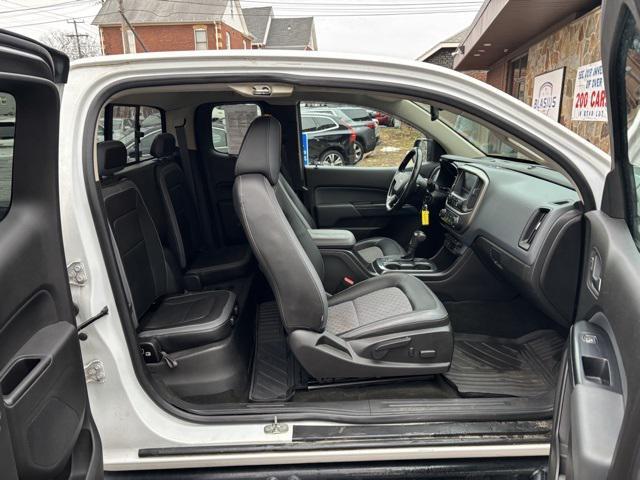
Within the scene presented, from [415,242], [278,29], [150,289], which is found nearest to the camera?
[150,289]

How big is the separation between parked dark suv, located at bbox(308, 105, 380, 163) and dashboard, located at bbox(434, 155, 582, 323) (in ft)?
18.7

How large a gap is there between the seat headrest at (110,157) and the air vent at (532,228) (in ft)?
5.77

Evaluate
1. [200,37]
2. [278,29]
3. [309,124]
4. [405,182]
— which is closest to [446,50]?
[309,124]

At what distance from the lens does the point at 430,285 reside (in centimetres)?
256

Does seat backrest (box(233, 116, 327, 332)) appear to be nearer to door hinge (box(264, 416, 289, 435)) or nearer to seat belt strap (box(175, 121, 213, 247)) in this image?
door hinge (box(264, 416, 289, 435))

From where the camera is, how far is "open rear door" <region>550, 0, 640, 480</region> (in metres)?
0.80

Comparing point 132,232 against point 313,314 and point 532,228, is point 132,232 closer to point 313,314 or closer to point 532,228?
point 313,314

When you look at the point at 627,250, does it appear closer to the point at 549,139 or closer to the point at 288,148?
the point at 549,139

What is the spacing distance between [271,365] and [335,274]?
2.27 ft

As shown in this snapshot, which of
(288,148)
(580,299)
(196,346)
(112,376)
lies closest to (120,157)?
(196,346)

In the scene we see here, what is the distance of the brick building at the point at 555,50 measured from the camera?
6211 mm

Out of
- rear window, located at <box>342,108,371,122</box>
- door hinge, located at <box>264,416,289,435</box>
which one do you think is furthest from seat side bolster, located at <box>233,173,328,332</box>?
rear window, located at <box>342,108,371,122</box>

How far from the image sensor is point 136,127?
108 inches

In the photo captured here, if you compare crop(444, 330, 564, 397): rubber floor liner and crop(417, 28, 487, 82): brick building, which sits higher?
crop(417, 28, 487, 82): brick building
